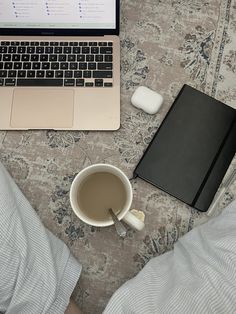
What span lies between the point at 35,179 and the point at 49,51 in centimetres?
26

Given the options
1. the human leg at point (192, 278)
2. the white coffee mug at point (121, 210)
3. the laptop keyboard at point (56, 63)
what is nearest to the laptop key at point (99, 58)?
the laptop keyboard at point (56, 63)

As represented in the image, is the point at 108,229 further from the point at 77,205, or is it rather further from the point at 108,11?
the point at 108,11

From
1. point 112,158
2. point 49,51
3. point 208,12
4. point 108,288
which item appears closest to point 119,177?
point 112,158

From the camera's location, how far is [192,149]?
756 millimetres

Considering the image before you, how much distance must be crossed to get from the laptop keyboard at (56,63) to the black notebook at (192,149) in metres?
0.15

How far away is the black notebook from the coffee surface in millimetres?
59

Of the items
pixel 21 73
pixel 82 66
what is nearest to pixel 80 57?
pixel 82 66

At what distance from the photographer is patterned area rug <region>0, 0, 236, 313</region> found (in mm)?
713

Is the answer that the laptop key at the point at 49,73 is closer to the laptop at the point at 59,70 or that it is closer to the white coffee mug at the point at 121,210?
the laptop at the point at 59,70

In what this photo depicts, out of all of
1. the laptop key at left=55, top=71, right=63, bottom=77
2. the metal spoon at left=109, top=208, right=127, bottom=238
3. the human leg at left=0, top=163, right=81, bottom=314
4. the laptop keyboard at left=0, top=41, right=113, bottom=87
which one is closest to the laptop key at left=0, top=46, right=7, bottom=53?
the laptop keyboard at left=0, top=41, right=113, bottom=87

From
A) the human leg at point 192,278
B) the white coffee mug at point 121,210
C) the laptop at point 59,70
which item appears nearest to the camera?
the human leg at point 192,278

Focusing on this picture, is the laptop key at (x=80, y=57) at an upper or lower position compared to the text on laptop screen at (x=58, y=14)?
lower

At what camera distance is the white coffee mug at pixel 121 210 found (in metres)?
0.66

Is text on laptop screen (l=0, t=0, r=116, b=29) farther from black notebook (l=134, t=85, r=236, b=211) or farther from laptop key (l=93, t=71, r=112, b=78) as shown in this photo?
black notebook (l=134, t=85, r=236, b=211)
